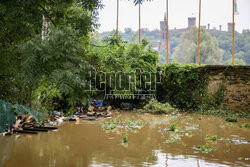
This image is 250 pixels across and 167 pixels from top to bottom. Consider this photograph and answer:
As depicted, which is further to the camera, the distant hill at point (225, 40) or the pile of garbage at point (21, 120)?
the distant hill at point (225, 40)

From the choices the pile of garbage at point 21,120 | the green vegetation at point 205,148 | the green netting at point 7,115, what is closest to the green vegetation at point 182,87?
the pile of garbage at point 21,120

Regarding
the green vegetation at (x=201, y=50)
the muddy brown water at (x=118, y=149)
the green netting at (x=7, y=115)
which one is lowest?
the muddy brown water at (x=118, y=149)

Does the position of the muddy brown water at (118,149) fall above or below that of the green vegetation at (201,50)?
below

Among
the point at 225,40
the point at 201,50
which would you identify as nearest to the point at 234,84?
the point at 201,50

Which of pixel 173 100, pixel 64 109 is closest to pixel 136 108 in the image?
pixel 173 100

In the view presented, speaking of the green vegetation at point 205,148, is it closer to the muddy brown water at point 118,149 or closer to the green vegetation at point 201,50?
the muddy brown water at point 118,149

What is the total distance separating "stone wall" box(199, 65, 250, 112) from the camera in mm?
9695

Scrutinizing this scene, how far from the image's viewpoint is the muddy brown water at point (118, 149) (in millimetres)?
3666

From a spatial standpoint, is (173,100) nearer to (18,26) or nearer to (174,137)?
(174,137)

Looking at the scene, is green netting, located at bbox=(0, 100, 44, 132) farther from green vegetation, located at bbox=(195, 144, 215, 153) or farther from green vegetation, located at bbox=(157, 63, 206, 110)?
green vegetation, located at bbox=(157, 63, 206, 110)

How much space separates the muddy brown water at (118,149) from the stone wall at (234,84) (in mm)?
3835

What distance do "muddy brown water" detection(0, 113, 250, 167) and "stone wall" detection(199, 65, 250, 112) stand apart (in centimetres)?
384

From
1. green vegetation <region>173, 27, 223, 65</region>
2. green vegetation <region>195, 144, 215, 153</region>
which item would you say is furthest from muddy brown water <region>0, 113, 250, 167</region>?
green vegetation <region>173, 27, 223, 65</region>

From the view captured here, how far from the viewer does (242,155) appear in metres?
4.11
